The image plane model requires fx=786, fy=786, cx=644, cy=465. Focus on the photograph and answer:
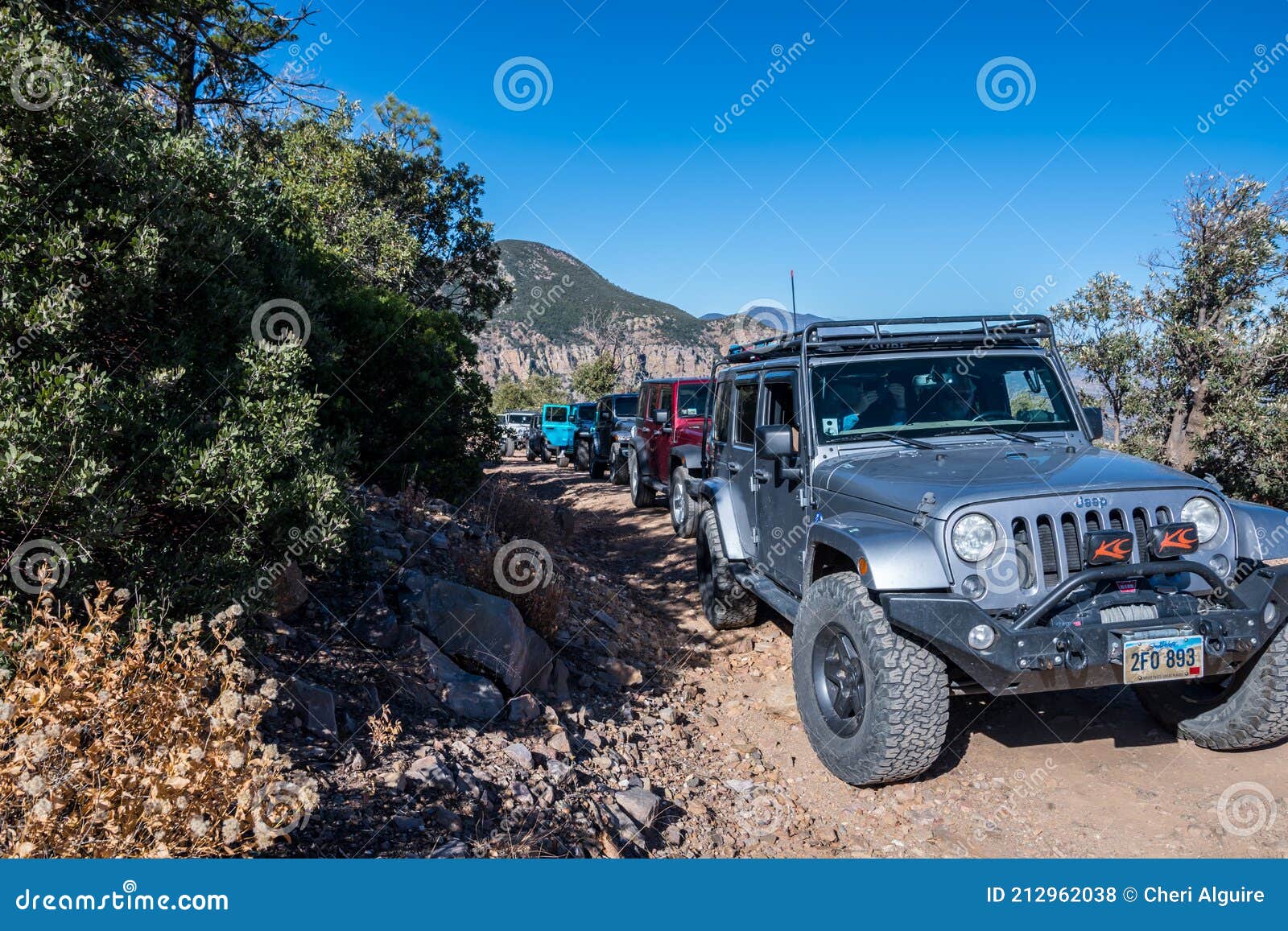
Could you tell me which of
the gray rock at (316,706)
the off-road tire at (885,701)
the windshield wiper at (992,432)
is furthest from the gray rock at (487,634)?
the windshield wiper at (992,432)

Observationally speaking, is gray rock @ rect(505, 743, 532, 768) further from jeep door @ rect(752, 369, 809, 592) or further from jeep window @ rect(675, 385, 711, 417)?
jeep window @ rect(675, 385, 711, 417)

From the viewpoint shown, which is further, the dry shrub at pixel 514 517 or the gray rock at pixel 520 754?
the dry shrub at pixel 514 517

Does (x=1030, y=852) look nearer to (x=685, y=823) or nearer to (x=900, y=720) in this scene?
(x=900, y=720)

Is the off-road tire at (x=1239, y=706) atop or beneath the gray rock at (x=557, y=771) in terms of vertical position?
atop

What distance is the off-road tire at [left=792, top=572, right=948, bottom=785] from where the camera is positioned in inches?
139

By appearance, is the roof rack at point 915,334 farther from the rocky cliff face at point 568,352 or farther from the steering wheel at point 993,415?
the rocky cliff face at point 568,352

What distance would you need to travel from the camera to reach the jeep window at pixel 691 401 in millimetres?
11820

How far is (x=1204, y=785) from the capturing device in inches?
148

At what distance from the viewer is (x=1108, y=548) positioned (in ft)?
11.1

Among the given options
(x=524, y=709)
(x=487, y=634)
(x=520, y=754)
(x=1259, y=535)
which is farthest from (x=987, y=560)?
(x=487, y=634)

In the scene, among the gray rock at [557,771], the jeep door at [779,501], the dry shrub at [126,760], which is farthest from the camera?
the jeep door at [779,501]

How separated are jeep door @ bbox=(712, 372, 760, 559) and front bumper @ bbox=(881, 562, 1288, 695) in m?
2.54

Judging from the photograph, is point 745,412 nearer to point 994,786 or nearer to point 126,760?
point 994,786

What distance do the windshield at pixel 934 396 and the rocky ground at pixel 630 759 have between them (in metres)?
1.74
